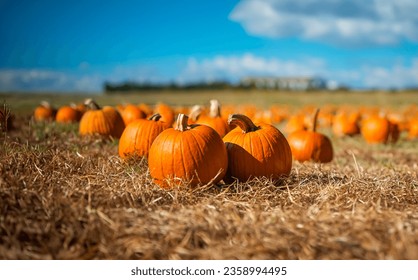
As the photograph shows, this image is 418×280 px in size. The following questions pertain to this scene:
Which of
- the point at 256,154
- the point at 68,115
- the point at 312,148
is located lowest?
the point at 312,148

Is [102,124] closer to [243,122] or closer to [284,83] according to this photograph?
[243,122]

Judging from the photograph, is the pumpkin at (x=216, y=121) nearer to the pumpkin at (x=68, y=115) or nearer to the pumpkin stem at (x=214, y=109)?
the pumpkin stem at (x=214, y=109)

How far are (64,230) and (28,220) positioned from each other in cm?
24

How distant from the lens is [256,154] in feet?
12.7

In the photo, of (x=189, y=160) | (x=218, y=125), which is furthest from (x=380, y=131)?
(x=189, y=160)

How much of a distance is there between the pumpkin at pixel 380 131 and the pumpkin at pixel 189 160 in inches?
281

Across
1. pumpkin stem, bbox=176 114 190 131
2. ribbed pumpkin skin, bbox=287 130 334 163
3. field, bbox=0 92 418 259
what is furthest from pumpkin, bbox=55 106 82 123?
pumpkin stem, bbox=176 114 190 131

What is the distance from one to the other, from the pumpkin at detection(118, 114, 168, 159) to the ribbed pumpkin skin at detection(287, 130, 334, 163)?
248 centimetres

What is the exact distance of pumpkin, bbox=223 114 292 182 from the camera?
3.90 meters

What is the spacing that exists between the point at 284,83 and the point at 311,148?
1692 inches
